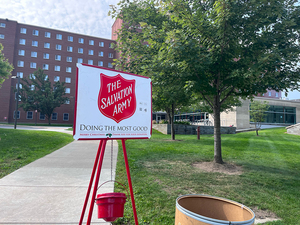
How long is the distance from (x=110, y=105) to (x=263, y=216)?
10.7 ft

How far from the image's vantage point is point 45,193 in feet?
14.2

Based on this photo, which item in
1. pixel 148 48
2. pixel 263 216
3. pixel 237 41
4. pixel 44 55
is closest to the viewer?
pixel 263 216

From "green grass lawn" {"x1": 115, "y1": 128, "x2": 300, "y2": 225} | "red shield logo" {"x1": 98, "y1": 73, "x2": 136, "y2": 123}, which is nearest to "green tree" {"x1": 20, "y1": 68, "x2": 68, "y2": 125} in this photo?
"green grass lawn" {"x1": 115, "y1": 128, "x2": 300, "y2": 225}

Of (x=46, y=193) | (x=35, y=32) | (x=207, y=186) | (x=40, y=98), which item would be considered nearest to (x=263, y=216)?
(x=207, y=186)

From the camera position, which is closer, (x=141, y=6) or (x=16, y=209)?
(x=16, y=209)

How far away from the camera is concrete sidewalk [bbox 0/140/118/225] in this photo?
131 inches

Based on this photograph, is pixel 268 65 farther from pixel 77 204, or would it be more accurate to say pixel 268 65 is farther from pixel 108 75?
pixel 77 204

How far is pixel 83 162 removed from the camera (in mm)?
7535

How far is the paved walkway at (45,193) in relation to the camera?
3322 mm

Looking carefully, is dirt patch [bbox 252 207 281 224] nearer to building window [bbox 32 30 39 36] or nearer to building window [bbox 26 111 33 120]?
building window [bbox 26 111 33 120]

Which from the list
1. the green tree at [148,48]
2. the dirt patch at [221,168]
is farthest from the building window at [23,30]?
the dirt patch at [221,168]

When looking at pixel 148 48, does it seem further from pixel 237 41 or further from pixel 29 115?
pixel 29 115

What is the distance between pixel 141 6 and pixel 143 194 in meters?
7.45

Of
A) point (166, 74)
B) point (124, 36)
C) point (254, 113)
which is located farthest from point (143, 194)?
point (254, 113)
